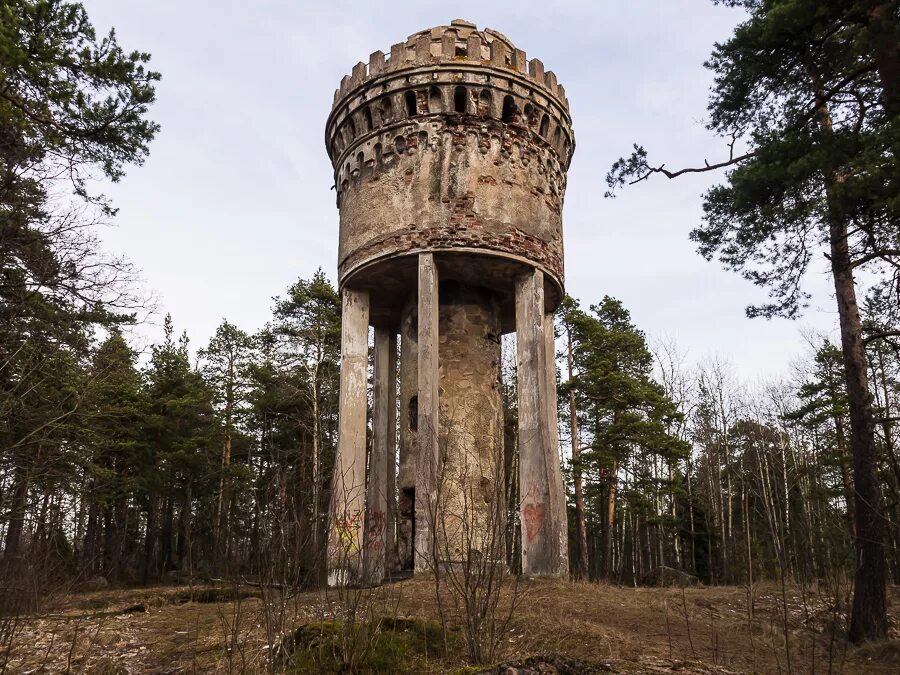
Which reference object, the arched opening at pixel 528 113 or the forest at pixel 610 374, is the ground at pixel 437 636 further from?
the arched opening at pixel 528 113

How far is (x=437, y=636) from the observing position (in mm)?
6125

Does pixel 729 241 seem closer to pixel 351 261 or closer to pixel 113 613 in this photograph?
pixel 351 261

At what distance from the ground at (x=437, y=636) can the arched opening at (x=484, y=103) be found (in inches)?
325

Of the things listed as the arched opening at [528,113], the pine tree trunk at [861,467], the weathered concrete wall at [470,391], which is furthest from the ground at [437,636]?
the arched opening at [528,113]

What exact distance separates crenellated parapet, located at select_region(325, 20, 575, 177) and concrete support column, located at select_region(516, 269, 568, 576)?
10.3 feet

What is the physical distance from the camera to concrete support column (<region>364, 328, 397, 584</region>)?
534 inches

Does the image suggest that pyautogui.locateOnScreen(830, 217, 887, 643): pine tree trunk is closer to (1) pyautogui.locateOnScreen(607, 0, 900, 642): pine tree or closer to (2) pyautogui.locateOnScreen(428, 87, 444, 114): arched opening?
(1) pyautogui.locateOnScreen(607, 0, 900, 642): pine tree

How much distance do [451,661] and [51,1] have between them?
9.86 meters

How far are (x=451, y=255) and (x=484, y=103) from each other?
10.0ft

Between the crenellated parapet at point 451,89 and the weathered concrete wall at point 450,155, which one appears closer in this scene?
the weathered concrete wall at point 450,155

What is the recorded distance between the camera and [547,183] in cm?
1411

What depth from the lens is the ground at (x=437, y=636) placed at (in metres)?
5.44

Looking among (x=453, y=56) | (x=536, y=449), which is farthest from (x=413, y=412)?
(x=453, y=56)

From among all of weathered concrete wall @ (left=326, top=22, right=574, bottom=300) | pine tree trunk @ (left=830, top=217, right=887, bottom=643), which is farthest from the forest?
weathered concrete wall @ (left=326, top=22, right=574, bottom=300)
